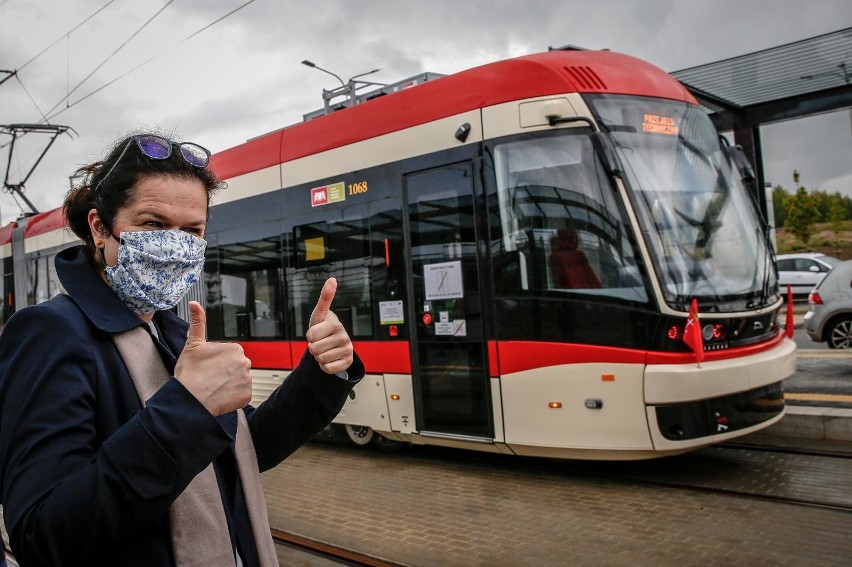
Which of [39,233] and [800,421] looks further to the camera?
[39,233]

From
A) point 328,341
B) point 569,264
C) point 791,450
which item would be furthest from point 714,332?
point 328,341

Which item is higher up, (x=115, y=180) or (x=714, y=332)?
(x=115, y=180)

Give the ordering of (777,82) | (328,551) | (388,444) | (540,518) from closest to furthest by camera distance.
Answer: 1. (328,551)
2. (540,518)
3. (388,444)
4. (777,82)

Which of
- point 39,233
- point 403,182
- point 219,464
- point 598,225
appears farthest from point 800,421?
point 39,233

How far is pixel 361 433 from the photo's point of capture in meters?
8.20

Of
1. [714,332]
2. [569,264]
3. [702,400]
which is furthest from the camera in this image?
[569,264]

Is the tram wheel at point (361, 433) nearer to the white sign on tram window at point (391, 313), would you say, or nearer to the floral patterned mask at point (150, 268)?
the white sign on tram window at point (391, 313)

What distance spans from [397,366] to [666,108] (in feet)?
11.1

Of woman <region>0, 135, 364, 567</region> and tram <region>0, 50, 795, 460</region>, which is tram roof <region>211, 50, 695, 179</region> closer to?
tram <region>0, 50, 795, 460</region>

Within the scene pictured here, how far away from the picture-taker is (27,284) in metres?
14.6

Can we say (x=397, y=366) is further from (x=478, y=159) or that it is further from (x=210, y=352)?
(x=210, y=352)

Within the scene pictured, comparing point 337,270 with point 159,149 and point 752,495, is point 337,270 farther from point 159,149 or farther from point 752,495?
point 159,149

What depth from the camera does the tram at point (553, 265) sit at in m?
5.84

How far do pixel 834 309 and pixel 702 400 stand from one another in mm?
7361
